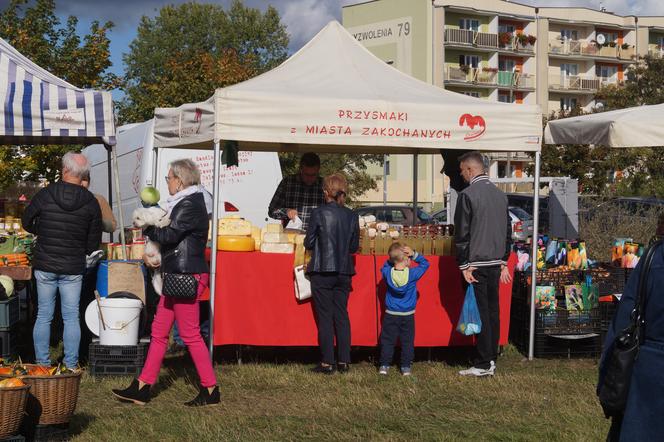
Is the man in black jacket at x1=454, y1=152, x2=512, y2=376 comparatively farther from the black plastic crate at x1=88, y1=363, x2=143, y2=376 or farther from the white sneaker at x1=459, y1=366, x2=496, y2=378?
the black plastic crate at x1=88, y1=363, x2=143, y2=376

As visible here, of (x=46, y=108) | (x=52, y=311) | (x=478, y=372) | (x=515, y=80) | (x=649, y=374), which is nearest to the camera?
(x=649, y=374)

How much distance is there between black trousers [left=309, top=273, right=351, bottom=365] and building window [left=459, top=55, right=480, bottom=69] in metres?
54.5

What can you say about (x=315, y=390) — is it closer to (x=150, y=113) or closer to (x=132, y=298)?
(x=132, y=298)

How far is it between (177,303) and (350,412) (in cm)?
149

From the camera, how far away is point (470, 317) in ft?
25.3

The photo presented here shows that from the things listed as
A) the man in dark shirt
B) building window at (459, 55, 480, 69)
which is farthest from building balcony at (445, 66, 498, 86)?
the man in dark shirt

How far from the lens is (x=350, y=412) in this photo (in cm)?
655

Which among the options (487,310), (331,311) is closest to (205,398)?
Result: (331,311)

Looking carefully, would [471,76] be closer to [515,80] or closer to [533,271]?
[515,80]

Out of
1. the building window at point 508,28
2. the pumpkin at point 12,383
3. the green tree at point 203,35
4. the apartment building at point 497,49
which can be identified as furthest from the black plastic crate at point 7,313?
the building window at point 508,28

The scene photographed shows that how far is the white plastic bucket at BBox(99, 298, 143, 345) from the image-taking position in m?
7.43

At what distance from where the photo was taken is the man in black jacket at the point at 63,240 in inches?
282

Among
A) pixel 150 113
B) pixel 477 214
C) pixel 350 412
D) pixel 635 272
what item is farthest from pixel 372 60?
pixel 150 113

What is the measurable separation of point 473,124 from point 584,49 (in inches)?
2416
